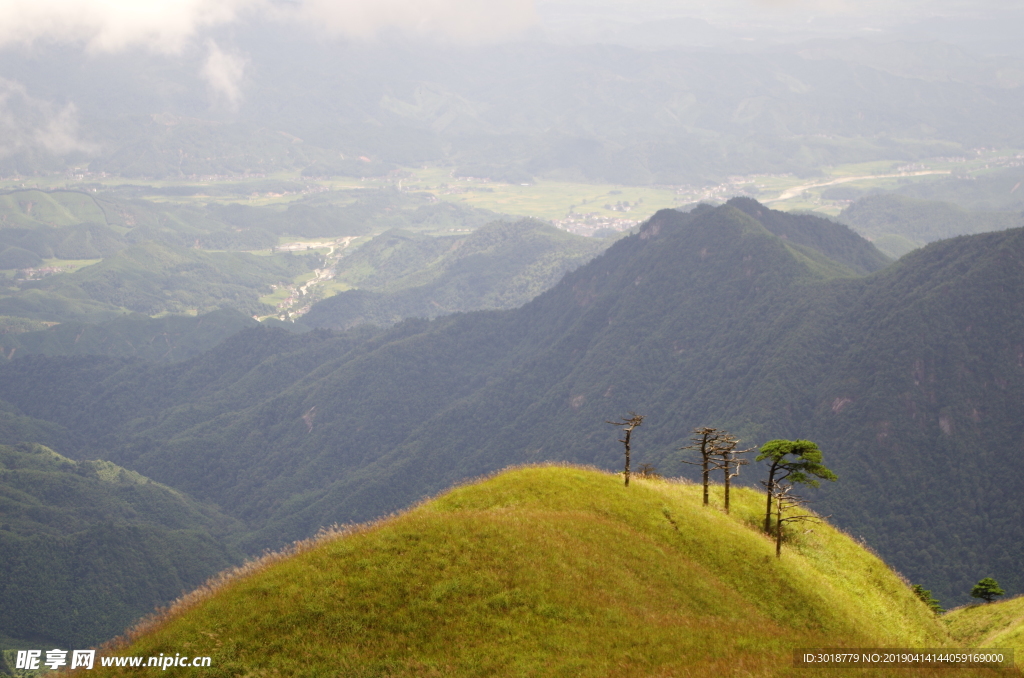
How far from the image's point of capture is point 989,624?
69.9 metres

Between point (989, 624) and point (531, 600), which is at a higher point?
point (531, 600)

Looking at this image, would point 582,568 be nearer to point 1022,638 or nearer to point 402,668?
point 402,668

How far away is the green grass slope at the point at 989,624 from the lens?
59.0 meters

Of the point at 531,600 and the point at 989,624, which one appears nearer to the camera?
the point at 531,600

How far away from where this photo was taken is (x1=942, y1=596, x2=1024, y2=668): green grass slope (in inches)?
2322

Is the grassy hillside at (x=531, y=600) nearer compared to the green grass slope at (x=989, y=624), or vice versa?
the grassy hillside at (x=531, y=600)

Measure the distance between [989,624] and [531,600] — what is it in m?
50.5

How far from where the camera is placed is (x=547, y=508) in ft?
195

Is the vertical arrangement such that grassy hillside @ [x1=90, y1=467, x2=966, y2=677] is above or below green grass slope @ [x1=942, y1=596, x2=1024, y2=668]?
above

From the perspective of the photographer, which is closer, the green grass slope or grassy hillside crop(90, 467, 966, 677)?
grassy hillside crop(90, 467, 966, 677)

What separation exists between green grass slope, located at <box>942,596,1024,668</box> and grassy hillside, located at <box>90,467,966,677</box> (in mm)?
6024

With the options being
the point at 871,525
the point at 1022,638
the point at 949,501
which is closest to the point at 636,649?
the point at 1022,638

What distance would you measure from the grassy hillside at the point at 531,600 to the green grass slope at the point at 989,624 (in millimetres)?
6024

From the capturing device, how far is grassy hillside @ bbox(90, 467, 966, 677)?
41.9 metres
